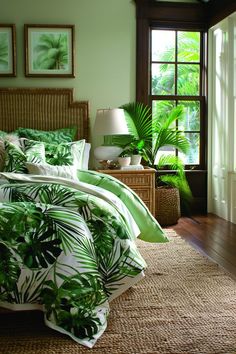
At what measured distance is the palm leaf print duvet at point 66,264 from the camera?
2289 mm

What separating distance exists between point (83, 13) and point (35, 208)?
11.7 feet

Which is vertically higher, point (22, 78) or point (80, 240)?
point (22, 78)

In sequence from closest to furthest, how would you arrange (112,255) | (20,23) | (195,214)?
A: (112,255)
(20,23)
(195,214)

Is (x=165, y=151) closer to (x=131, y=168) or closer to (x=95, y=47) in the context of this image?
(x=131, y=168)

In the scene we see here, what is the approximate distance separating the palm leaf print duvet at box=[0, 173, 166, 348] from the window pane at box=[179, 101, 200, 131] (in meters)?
3.37

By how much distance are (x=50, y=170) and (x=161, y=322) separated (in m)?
1.77

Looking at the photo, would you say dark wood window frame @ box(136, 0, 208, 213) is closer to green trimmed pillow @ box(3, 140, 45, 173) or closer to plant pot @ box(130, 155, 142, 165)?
plant pot @ box(130, 155, 142, 165)

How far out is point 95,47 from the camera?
216 inches

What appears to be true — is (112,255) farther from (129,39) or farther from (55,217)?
(129,39)

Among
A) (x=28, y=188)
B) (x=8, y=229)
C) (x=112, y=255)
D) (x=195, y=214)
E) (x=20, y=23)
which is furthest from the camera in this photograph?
(x=195, y=214)

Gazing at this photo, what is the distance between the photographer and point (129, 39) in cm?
553

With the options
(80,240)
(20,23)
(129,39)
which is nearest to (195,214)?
(129,39)

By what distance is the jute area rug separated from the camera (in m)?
2.18

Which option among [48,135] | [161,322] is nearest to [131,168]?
[48,135]
